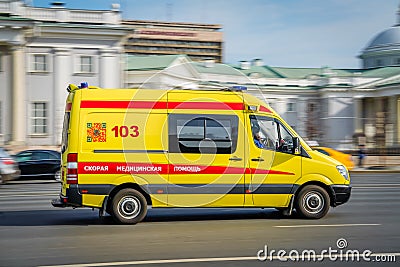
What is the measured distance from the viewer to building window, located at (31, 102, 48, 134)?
46.1 metres

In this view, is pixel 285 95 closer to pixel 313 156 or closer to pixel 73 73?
pixel 73 73

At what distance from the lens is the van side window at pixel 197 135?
12.9 m

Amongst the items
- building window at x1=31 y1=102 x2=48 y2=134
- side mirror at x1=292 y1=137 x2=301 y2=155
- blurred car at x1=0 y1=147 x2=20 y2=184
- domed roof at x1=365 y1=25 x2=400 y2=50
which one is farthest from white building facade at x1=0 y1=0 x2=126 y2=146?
domed roof at x1=365 y1=25 x2=400 y2=50

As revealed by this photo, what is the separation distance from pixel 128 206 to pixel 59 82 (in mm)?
35149

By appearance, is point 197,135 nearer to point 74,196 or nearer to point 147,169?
point 147,169

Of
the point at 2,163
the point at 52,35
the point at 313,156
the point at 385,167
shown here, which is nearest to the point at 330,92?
the point at 385,167

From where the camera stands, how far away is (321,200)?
1359 cm

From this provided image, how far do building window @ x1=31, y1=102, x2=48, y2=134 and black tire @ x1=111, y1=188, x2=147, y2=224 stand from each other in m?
34.7

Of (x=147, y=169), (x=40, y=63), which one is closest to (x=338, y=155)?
(x=40, y=63)

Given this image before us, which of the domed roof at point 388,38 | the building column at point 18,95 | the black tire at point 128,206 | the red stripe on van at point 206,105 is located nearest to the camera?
the black tire at point 128,206

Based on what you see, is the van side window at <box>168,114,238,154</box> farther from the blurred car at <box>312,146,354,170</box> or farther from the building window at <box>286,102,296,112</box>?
the building window at <box>286,102,296,112</box>

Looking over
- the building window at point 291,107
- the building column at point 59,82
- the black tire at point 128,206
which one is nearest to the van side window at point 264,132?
the black tire at point 128,206

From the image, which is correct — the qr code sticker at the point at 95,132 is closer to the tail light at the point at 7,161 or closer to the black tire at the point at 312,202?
the black tire at the point at 312,202

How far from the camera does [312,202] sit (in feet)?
44.4
